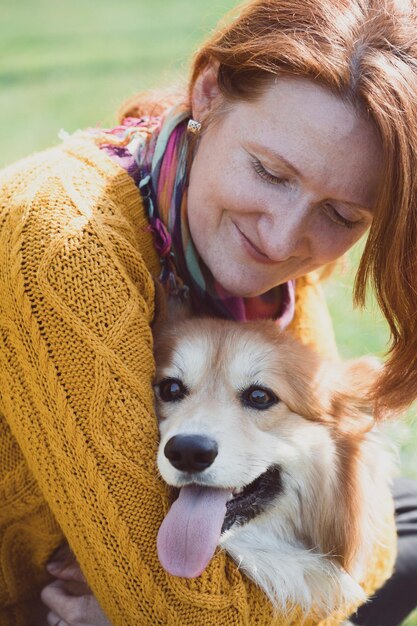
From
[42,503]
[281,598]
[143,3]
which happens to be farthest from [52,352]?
[143,3]

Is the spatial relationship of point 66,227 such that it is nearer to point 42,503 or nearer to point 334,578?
point 42,503

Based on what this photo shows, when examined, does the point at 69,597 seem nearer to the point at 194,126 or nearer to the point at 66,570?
the point at 66,570

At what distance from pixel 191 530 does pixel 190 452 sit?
184mm

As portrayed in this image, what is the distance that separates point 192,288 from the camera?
2436 millimetres

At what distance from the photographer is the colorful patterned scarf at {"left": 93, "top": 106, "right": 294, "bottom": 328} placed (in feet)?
7.35

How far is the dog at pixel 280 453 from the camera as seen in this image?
198 cm

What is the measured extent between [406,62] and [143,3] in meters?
13.4

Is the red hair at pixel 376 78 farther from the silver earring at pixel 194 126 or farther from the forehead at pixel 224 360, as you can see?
the forehead at pixel 224 360

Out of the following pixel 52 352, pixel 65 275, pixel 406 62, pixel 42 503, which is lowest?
pixel 42 503

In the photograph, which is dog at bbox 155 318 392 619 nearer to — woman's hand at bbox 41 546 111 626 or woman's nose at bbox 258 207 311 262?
woman's nose at bbox 258 207 311 262

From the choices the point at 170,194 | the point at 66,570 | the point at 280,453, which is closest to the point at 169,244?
the point at 170,194

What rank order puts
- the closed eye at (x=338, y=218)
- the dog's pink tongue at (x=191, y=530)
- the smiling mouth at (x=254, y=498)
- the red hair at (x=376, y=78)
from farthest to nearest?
the closed eye at (x=338, y=218), the smiling mouth at (x=254, y=498), the red hair at (x=376, y=78), the dog's pink tongue at (x=191, y=530)

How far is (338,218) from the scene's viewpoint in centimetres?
221

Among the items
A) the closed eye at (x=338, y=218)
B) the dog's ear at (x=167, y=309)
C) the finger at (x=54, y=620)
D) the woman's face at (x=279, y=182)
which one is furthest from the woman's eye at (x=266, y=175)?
the finger at (x=54, y=620)
